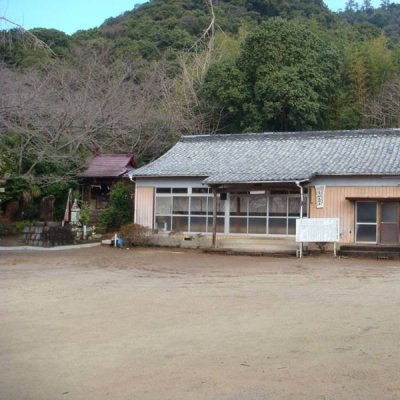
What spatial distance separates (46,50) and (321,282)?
26.6ft

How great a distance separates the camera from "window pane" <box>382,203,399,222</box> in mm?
21297

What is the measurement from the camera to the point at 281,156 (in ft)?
81.0

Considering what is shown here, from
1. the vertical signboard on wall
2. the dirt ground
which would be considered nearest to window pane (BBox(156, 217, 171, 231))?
the vertical signboard on wall

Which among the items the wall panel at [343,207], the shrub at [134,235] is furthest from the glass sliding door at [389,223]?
the shrub at [134,235]

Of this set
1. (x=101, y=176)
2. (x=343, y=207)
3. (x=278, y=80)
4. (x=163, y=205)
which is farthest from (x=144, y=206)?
(x=278, y=80)

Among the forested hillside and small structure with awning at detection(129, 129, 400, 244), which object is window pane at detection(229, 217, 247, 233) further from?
the forested hillside

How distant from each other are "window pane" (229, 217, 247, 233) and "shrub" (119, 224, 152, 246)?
138 inches

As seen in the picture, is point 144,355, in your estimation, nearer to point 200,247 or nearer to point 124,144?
point 200,247

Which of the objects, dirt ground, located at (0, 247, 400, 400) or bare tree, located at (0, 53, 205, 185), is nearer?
dirt ground, located at (0, 247, 400, 400)

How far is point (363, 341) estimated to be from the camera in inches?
281

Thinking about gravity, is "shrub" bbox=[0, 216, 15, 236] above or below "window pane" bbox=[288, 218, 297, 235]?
below

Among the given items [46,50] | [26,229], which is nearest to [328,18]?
[26,229]

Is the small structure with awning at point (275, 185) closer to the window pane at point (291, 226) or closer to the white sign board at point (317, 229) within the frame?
the window pane at point (291, 226)

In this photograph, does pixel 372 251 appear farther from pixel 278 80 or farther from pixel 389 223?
pixel 278 80
